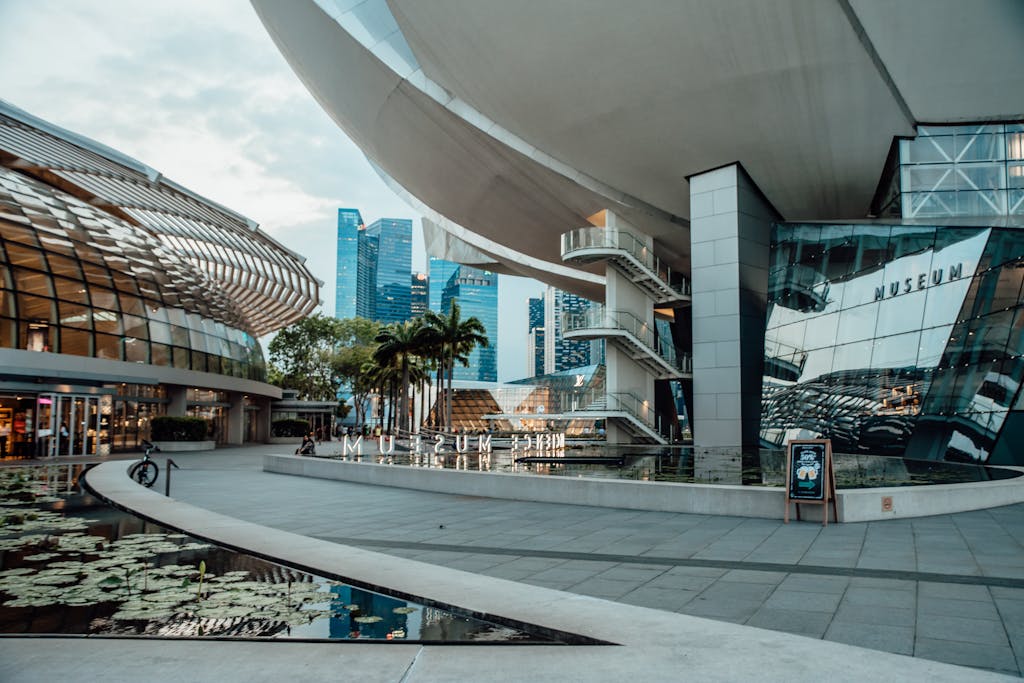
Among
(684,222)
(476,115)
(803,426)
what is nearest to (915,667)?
(803,426)

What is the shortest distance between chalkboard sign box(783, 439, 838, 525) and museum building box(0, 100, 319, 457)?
29459 millimetres

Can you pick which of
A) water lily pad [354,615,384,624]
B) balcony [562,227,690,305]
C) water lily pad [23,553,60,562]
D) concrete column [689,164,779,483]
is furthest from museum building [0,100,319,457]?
water lily pad [354,615,384,624]

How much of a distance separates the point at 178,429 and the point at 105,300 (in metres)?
7.76

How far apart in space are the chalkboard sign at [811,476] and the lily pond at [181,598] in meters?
7.93

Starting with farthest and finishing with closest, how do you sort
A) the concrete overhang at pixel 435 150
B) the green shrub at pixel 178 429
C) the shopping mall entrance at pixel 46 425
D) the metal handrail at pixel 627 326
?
the green shrub at pixel 178 429 < the metal handrail at pixel 627 326 < the concrete overhang at pixel 435 150 < the shopping mall entrance at pixel 46 425

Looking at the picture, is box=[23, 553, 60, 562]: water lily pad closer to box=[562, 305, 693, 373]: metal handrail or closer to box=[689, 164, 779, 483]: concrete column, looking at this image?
box=[689, 164, 779, 483]: concrete column

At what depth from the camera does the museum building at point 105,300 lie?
30.7 meters

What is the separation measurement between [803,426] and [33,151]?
37.3 metres

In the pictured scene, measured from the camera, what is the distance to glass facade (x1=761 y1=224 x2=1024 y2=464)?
23625mm

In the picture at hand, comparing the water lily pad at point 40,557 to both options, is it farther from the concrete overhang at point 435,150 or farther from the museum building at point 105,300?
the concrete overhang at point 435,150

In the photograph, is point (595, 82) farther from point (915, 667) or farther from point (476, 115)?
point (915, 667)

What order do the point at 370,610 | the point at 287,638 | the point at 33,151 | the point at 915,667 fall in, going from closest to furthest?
1. the point at 915,667
2. the point at 287,638
3. the point at 370,610
4. the point at 33,151

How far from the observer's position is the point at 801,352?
3011 centimetres

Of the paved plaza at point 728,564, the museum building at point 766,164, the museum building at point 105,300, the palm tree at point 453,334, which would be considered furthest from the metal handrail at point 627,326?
the palm tree at point 453,334
